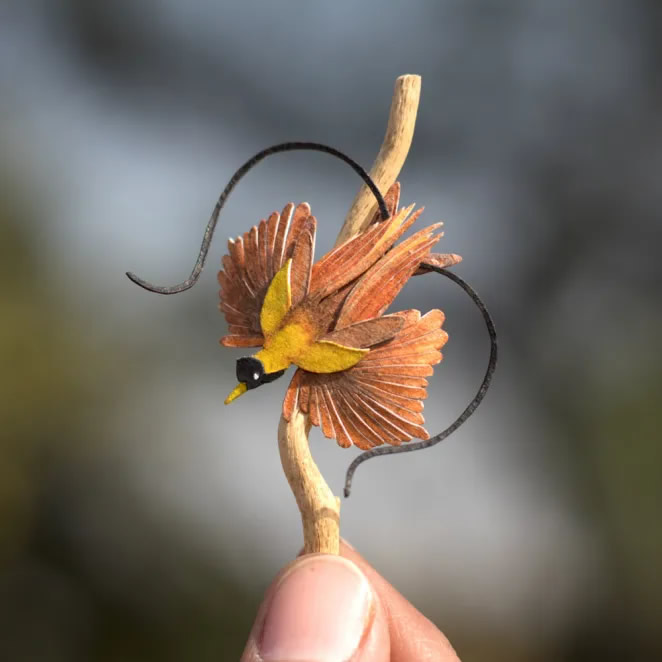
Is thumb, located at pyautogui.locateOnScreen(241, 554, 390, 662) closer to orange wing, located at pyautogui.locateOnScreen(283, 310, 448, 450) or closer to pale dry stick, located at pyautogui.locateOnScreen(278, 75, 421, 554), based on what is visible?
pale dry stick, located at pyautogui.locateOnScreen(278, 75, 421, 554)

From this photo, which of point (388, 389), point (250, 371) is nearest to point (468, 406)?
point (388, 389)

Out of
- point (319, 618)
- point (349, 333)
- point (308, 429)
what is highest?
point (349, 333)

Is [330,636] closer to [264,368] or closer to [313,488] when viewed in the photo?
[313,488]

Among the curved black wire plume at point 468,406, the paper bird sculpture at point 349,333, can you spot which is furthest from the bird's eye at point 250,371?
the curved black wire plume at point 468,406

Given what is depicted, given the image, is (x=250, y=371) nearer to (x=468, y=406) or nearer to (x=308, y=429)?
(x=308, y=429)

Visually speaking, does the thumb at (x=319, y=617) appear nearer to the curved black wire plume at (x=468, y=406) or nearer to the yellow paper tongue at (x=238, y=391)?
the curved black wire plume at (x=468, y=406)

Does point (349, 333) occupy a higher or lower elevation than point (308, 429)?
higher

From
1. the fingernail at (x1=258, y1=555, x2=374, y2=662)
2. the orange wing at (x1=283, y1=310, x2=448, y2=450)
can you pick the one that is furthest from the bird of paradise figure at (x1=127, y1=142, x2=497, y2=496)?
the fingernail at (x1=258, y1=555, x2=374, y2=662)
